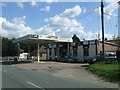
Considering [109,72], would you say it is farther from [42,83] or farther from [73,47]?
[73,47]

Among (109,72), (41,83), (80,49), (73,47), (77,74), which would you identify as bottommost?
(77,74)

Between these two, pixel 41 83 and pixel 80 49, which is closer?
pixel 41 83

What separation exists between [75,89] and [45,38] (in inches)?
1756

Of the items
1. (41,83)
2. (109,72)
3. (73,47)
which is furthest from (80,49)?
(41,83)

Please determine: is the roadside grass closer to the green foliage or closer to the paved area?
the green foliage

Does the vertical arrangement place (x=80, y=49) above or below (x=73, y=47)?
below

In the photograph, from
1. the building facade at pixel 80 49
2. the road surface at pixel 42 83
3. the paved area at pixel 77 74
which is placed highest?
the building facade at pixel 80 49

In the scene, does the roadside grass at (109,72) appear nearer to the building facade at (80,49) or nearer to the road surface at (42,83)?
the road surface at (42,83)

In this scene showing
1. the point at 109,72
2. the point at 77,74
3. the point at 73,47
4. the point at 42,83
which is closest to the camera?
the point at 42,83

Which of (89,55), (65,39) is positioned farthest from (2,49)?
(89,55)

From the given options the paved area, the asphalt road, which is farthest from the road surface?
the paved area

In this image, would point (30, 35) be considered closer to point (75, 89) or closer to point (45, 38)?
point (45, 38)

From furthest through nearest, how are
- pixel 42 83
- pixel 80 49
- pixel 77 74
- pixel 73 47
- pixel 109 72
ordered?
pixel 73 47 → pixel 80 49 → pixel 77 74 → pixel 109 72 → pixel 42 83

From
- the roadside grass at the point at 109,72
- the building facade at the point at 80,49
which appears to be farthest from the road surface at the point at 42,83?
the building facade at the point at 80,49
